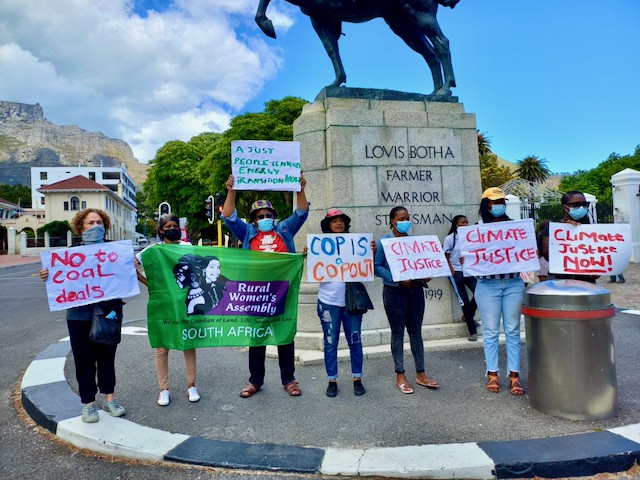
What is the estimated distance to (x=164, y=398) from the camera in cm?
434

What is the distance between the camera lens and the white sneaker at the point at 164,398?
170 inches

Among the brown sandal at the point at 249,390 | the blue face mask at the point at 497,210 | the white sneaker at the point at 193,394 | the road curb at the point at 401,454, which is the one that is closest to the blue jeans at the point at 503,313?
the blue face mask at the point at 497,210

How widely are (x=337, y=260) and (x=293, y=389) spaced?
1.39 meters

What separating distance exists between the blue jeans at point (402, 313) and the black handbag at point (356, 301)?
0.24m

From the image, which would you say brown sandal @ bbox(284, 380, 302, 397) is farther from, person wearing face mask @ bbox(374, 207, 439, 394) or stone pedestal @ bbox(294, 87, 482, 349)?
stone pedestal @ bbox(294, 87, 482, 349)

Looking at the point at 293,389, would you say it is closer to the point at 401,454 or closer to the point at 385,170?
the point at 401,454

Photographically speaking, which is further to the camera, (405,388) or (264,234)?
(264,234)

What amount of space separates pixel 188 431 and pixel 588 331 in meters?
3.46

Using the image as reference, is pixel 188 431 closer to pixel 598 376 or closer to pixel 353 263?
pixel 353 263

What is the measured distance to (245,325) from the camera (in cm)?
462

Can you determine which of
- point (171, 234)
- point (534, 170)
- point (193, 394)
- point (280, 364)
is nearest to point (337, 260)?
point (280, 364)

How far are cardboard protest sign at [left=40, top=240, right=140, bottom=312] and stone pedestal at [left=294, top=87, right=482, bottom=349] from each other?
8.73 feet

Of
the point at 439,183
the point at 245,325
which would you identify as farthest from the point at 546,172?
the point at 245,325

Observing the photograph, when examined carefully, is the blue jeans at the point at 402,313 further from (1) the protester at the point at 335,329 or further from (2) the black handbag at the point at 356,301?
(1) the protester at the point at 335,329
